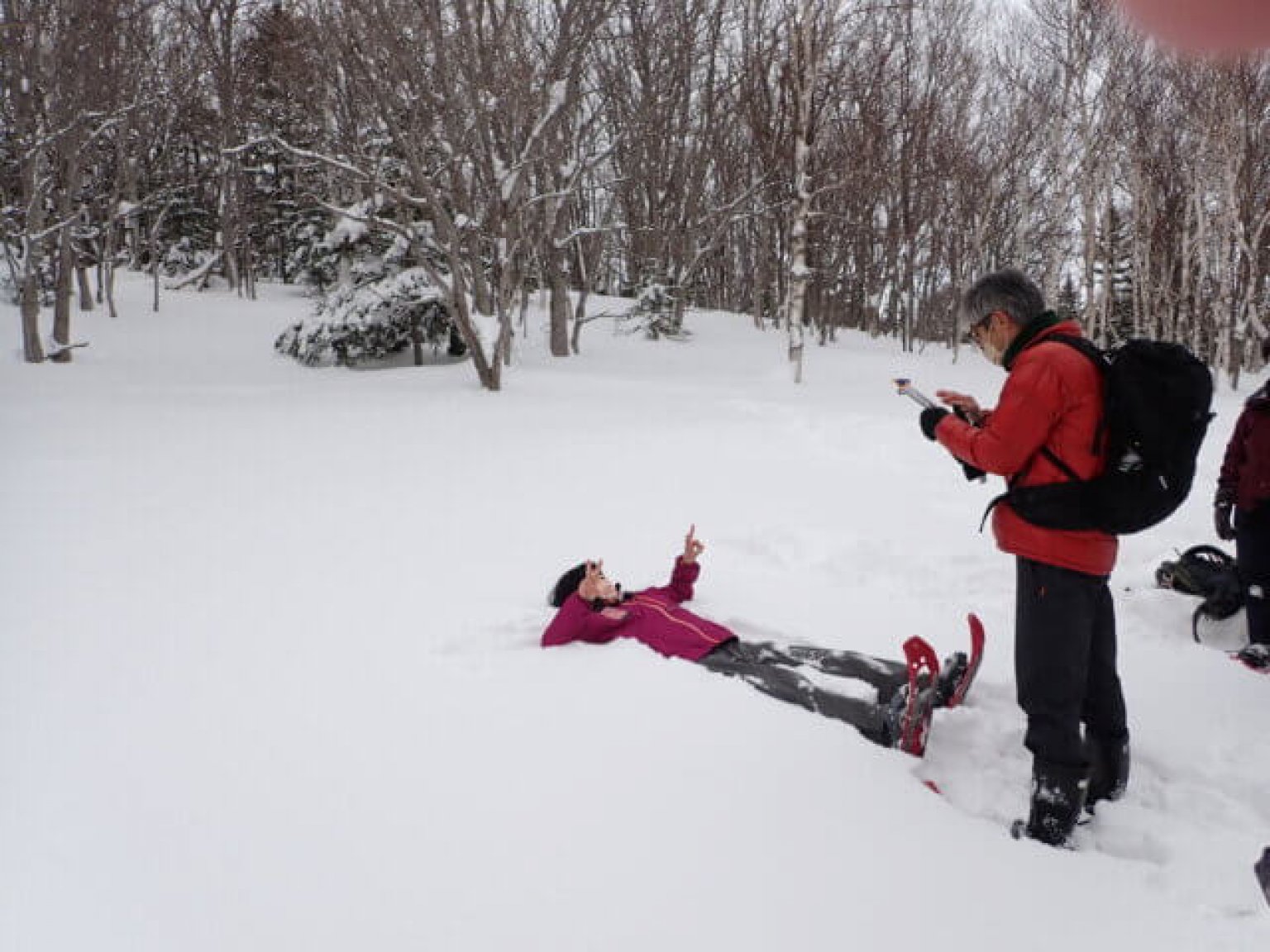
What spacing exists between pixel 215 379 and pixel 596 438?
26.4 feet

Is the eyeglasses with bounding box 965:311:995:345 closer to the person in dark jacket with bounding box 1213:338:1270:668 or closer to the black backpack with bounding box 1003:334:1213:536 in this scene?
the black backpack with bounding box 1003:334:1213:536

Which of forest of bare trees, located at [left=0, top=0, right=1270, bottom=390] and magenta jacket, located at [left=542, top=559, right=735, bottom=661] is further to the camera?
forest of bare trees, located at [left=0, top=0, right=1270, bottom=390]

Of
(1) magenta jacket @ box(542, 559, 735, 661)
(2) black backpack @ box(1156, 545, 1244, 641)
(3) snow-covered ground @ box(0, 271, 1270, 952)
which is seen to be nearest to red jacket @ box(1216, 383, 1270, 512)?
(2) black backpack @ box(1156, 545, 1244, 641)

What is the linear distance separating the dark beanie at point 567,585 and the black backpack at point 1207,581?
3214mm

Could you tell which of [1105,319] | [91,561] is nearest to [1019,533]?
[91,561]

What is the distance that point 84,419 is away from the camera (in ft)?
28.7

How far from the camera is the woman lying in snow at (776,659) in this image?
3.00 m

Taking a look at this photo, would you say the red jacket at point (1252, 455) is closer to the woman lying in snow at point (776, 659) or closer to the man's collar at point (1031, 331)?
the woman lying in snow at point (776, 659)

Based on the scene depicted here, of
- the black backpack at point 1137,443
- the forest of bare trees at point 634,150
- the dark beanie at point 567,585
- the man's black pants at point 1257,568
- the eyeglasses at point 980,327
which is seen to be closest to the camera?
the black backpack at point 1137,443

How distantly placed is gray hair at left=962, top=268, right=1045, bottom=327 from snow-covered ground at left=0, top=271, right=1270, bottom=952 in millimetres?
1626

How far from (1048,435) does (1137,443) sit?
0.24 m

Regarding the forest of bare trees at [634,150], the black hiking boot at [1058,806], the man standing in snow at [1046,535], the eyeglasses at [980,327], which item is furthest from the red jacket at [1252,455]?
the forest of bare trees at [634,150]

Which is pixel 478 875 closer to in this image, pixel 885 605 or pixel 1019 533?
pixel 1019 533

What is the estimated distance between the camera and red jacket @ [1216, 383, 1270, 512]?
11.9ft
